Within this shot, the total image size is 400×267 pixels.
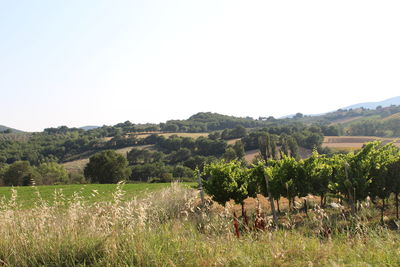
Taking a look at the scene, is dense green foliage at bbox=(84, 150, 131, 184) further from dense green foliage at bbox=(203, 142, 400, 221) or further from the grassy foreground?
the grassy foreground

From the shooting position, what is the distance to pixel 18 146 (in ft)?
334

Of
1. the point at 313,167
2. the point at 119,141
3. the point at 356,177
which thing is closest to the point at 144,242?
the point at 356,177

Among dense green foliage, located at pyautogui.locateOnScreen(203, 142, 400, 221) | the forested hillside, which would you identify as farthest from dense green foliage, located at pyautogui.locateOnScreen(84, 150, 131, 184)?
dense green foliage, located at pyautogui.locateOnScreen(203, 142, 400, 221)

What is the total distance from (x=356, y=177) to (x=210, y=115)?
559 feet

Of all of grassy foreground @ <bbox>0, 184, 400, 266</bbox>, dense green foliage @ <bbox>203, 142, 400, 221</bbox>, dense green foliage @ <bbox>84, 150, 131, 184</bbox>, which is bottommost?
dense green foliage @ <bbox>84, 150, 131, 184</bbox>

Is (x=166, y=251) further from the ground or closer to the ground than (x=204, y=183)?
further from the ground

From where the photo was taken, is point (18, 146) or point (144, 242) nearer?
point (144, 242)

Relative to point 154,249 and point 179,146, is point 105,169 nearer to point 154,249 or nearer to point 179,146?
point 179,146

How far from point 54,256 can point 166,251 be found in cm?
162

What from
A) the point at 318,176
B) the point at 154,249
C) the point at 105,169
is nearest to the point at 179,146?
the point at 105,169

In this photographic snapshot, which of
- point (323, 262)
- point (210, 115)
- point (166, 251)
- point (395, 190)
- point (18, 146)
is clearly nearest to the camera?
point (323, 262)

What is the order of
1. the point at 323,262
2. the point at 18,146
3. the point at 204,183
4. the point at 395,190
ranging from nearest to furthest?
the point at 323,262 → the point at 395,190 → the point at 204,183 → the point at 18,146

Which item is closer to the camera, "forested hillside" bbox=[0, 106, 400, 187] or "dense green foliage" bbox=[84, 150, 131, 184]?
"dense green foliage" bbox=[84, 150, 131, 184]

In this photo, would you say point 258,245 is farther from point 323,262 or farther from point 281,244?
point 323,262
